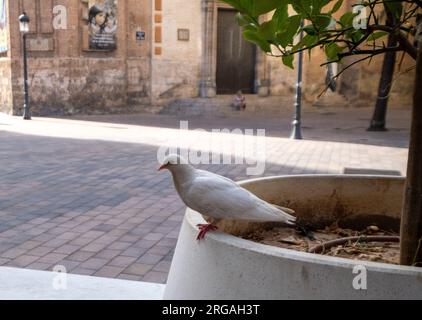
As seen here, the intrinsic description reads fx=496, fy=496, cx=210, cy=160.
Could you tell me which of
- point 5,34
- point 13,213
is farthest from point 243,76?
point 13,213

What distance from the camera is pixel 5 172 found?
761 centimetres

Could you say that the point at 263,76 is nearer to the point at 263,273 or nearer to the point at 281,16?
the point at 281,16

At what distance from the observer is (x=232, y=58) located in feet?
66.7

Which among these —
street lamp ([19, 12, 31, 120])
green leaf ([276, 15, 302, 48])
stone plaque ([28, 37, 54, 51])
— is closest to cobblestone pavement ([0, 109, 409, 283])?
street lamp ([19, 12, 31, 120])

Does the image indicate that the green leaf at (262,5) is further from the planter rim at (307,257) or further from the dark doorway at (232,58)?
the dark doorway at (232,58)

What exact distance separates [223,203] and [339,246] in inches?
33.2

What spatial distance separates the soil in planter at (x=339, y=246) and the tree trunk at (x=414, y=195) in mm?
403

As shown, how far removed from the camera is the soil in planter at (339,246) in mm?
2620

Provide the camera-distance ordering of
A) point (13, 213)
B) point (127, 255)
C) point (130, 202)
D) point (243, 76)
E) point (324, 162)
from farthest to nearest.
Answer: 1. point (243, 76)
2. point (324, 162)
3. point (130, 202)
4. point (13, 213)
5. point (127, 255)

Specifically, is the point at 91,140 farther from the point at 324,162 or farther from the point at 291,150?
the point at 324,162

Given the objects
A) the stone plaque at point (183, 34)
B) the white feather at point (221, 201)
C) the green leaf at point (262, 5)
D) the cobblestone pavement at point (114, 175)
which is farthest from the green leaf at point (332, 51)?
the stone plaque at point (183, 34)

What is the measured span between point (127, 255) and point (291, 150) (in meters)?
6.50
